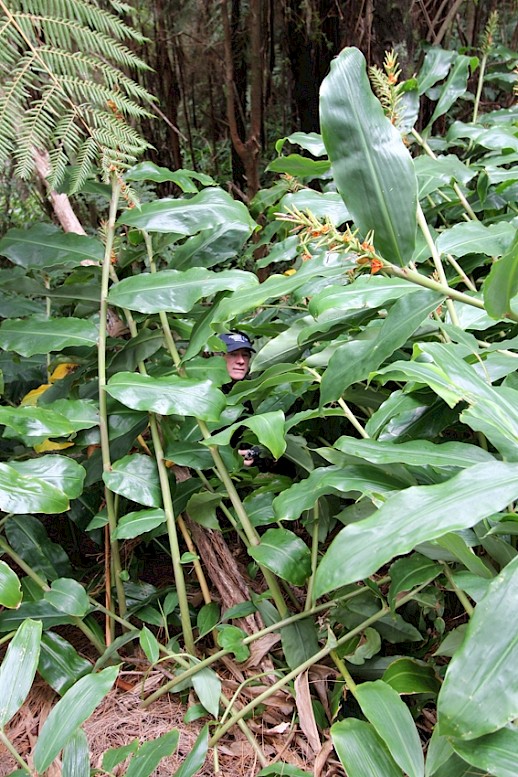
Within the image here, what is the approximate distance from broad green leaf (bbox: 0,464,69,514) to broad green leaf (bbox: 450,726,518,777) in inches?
20.9

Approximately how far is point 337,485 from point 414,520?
172mm

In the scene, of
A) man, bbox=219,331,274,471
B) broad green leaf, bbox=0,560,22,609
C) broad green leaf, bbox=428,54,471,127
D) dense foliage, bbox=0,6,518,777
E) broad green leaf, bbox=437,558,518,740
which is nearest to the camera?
broad green leaf, bbox=437,558,518,740

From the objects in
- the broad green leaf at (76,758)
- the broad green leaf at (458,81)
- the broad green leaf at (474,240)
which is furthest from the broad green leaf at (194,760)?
the broad green leaf at (458,81)

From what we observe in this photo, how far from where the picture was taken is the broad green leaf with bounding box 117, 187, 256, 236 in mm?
974

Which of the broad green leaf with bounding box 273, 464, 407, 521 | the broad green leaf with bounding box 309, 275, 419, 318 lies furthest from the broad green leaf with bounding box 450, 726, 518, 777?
the broad green leaf with bounding box 309, 275, 419, 318

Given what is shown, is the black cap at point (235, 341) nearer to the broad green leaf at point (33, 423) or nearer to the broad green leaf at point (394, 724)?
the broad green leaf at point (33, 423)

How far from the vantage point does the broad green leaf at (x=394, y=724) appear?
53cm

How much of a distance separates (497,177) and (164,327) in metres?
0.81

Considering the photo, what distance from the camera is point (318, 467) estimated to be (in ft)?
2.99

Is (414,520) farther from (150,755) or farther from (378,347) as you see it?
(150,755)

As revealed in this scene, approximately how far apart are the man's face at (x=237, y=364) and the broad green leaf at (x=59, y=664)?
0.68 metres

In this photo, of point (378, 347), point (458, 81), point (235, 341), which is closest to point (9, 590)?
point (378, 347)

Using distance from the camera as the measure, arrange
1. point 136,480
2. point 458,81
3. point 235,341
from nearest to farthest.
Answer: point 136,480, point 235,341, point 458,81

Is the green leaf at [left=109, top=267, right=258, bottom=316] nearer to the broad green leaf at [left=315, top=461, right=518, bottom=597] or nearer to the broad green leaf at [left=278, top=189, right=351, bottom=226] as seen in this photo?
the broad green leaf at [left=278, top=189, right=351, bottom=226]
